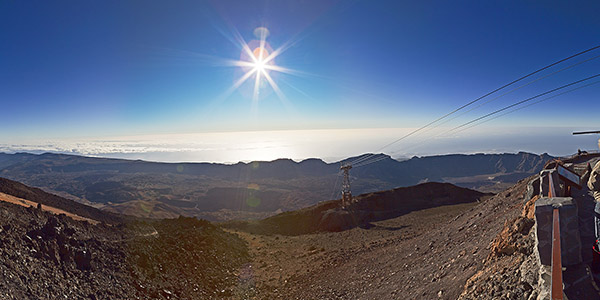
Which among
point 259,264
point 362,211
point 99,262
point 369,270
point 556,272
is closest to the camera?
point 556,272

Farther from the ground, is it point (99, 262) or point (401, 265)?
point (401, 265)

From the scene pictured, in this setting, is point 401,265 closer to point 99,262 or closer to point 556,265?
point 556,265

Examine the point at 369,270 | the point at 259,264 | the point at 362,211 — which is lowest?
the point at 259,264

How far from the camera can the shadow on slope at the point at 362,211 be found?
39406mm

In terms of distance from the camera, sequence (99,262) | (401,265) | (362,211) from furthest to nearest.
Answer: (362,211) < (401,265) < (99,262)

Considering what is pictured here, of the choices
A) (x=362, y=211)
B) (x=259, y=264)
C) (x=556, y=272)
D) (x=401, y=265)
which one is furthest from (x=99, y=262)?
(x=362, y=211)

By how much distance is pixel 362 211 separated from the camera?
42.8 metres

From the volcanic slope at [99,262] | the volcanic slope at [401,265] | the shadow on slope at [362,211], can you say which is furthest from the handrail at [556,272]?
the shadow on slope at [362,211]

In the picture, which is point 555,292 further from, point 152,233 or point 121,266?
point 152,233

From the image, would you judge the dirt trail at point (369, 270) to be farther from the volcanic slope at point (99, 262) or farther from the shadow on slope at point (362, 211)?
the shadow on slope at point (362, 211)

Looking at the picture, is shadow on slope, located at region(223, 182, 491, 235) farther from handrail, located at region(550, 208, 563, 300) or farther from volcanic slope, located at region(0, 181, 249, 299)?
handrail, located at region(550, 208, 563, 300)

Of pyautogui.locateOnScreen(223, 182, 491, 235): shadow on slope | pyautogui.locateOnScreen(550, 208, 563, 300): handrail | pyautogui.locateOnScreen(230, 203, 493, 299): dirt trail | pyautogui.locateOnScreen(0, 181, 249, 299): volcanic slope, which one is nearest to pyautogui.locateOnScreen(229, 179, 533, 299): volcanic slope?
pyautogui.locateOnScreen(230, 203, 493, 299): dirt trail

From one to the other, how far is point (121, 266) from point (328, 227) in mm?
29659

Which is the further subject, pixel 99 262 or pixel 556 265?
pixel 99 262
